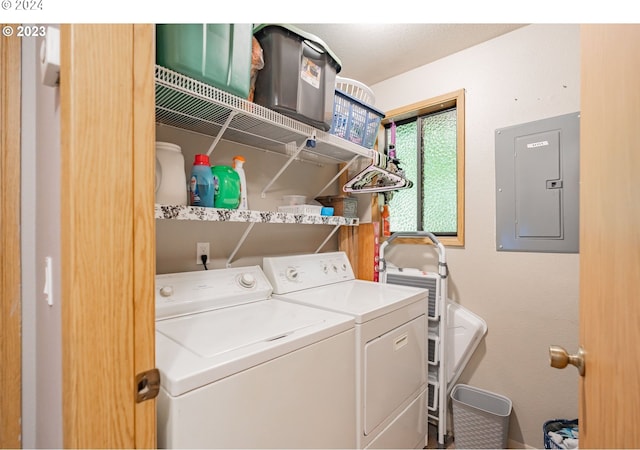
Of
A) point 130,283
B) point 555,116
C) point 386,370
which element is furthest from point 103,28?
point 555,116

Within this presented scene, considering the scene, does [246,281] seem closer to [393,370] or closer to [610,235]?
[393,370]

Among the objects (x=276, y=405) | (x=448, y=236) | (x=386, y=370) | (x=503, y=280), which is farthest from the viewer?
(x=448, y=236)

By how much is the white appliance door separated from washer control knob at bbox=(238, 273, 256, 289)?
2.32ft

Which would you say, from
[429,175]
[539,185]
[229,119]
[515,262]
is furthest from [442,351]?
[229,119]

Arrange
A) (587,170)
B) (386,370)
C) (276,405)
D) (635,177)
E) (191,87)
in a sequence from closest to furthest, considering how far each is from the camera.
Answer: (635,177) < (587,170) < (276,405) < (191,87) < (386,370)

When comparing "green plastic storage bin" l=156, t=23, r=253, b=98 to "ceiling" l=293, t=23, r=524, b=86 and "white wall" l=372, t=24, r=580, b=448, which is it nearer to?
"ceiling" l=293, t=23, r=524, b=86

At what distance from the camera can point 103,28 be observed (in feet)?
1.88

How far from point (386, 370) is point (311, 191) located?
144cm

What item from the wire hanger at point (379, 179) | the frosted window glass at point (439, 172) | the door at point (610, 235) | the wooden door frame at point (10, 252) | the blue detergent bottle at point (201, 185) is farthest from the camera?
the frosted window glass at point (439, 172)

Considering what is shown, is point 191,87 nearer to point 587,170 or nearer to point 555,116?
point 587,170

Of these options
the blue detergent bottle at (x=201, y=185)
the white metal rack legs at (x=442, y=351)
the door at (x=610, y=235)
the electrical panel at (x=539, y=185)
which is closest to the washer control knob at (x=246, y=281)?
the blue detergent bottle at (x=201, y=185)

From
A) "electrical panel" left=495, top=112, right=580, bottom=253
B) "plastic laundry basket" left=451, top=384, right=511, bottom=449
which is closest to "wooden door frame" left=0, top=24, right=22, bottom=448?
"plastic laundry basket" left=451, top=384, right=511, bottom=449

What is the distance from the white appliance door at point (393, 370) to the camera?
135 cm

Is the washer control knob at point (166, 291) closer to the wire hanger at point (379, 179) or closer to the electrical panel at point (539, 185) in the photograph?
the wire hanger at point (379, 179)
